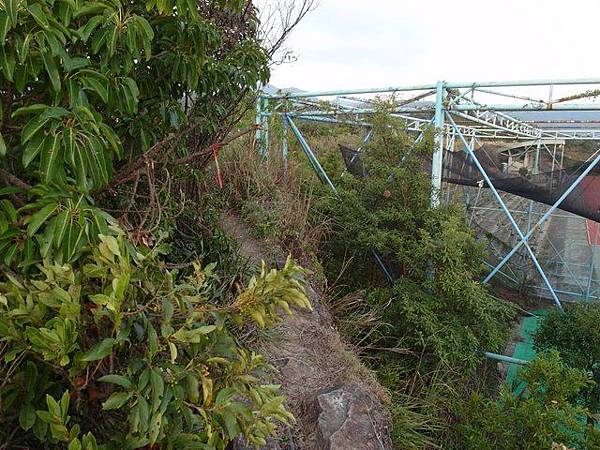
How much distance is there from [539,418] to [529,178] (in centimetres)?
245

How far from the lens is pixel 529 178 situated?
15.0 ft

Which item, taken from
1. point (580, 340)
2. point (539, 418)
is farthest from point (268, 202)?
point (580, 340)

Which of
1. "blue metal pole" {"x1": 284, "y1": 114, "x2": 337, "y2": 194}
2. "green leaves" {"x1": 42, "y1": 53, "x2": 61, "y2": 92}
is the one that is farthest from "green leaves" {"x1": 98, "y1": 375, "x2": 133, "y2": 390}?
"blue metal pole" {"x1": 284, "y1": 114, "x2": 337, "y2": 194}

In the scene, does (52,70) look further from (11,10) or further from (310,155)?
(310,155)

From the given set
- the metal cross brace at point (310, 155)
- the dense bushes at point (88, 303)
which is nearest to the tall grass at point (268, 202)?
the metal cross brace at point (310, 155)

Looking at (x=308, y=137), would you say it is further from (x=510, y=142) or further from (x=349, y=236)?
(x=510, y=142)

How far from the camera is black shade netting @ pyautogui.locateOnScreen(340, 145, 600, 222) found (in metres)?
4.27

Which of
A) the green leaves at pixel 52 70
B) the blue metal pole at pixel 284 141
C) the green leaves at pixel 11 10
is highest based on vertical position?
the green leaves at pixel 11 10

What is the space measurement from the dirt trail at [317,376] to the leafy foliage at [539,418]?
0.74 m

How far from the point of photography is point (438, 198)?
4.43 m

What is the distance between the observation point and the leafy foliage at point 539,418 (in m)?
2.96

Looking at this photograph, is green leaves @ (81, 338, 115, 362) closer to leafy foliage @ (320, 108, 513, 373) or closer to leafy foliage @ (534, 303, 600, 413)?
leafy foliage @ (320, 108, 513, 373)

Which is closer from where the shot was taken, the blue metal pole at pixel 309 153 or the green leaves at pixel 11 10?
the green leaves at pixel 11 10

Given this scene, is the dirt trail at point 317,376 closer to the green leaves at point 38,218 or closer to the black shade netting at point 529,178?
the black shade netting at point 529,178
